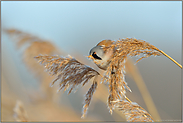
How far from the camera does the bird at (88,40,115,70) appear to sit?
2.72ft

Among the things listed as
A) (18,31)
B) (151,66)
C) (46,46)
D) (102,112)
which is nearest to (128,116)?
(46,46)

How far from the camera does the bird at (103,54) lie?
2.72 ft

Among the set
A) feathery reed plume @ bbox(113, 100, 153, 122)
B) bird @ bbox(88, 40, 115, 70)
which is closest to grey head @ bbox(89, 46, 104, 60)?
bird @ bbox(88, 40, 115, 70)

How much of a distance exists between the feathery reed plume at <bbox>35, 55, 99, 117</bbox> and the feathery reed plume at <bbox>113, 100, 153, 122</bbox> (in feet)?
0.68

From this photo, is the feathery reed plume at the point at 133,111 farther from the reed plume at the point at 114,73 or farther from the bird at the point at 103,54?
the bird at the point at 103,54

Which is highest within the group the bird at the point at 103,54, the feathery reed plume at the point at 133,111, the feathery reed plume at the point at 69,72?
the bird at the point at 103,54

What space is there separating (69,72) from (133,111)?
477mm

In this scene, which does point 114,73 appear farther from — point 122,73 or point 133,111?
point 133,111

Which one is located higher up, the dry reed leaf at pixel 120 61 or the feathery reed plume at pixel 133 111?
the dry reed leaf at pixel 120 61

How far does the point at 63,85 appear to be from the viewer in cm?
100

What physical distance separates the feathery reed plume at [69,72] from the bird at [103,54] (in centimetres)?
13

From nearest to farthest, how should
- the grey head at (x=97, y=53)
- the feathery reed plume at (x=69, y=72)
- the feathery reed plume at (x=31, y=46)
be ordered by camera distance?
the grey head at (x=97, y=53), the feathery reed plume at (x=69, y=72), the feathery reed plume at (x=31, y=46)

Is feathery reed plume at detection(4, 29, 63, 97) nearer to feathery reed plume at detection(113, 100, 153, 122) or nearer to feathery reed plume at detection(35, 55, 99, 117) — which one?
feathery reed plume at detection(35, 55, 99, 117)

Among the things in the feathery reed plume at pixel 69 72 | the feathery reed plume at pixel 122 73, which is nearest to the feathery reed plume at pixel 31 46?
the feathery reed plume at pixel 69 72
